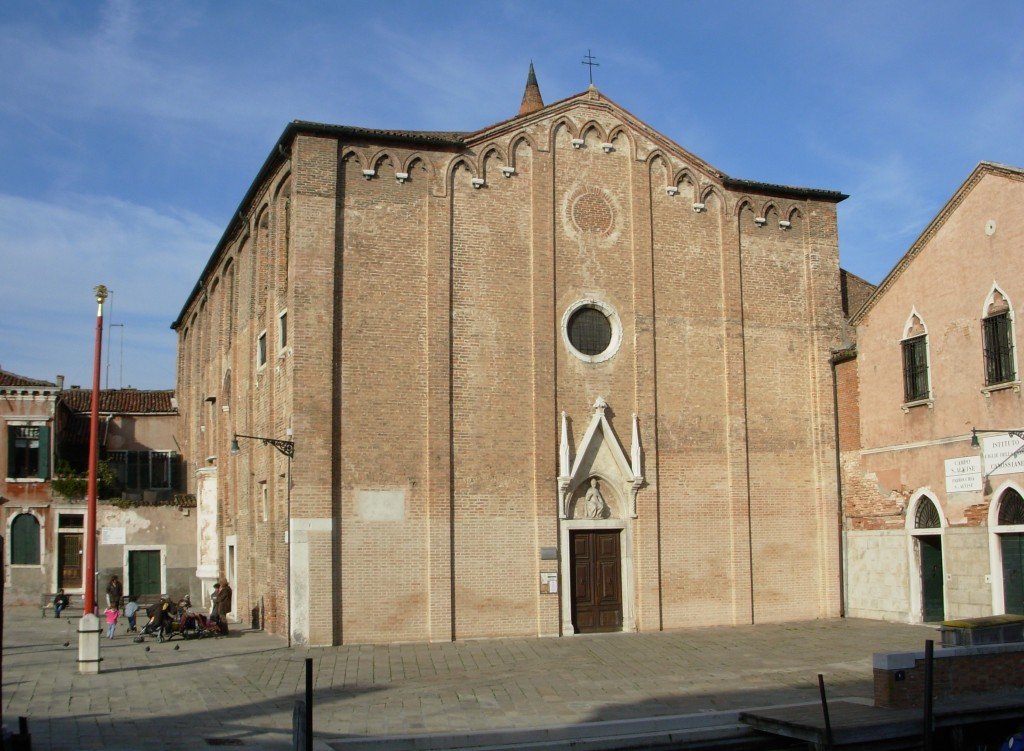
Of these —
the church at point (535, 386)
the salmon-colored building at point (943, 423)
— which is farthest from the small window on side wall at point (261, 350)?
the salmon-colored building at point (943, 423)

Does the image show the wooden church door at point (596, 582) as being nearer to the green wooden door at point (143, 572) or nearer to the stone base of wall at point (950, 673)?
the stone base of wall at point (950, 673)

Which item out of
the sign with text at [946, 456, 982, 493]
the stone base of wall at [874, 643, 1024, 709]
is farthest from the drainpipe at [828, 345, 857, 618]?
the stone base of wall at [874, 643, 1024, 709]

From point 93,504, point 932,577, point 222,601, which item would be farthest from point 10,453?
point 932,577

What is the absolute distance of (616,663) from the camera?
17.2 meters

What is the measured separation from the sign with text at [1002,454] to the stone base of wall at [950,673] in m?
5.94

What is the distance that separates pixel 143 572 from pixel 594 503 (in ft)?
57.6

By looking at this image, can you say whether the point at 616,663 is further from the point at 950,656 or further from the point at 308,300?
the point at 308,300

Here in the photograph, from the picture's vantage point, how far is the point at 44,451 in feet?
105

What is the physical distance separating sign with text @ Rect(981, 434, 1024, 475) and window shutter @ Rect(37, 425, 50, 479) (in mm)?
26399

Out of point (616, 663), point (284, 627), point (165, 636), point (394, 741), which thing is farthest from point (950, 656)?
point (165, 636)

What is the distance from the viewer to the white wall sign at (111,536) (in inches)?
1270

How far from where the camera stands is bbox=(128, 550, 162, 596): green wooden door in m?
32.3

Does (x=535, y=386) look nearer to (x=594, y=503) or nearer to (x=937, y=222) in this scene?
(x=594, y=503)

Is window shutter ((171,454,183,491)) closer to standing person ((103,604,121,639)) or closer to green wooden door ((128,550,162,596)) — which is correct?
green wooden door ((128,550,162,596))
